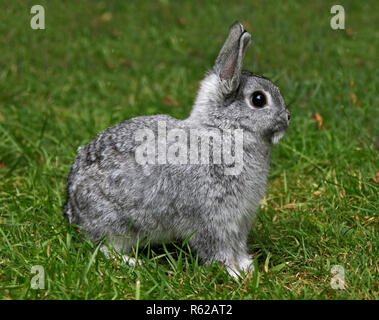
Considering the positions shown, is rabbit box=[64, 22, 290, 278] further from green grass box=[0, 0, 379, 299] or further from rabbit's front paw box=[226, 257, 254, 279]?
green grass box=[0, 0, 379, 299]

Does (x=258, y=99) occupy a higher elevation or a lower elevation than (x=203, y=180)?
higher

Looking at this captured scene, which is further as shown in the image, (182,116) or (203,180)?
(182,116)

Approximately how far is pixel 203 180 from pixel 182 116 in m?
2.59

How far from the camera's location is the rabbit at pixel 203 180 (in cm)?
440

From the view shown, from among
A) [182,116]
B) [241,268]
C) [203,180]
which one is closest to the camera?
[203,180]

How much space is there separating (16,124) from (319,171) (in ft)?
Result: 11.8

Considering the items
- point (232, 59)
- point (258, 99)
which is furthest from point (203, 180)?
point (232, 59)

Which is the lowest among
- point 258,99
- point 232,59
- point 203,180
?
point 203,180

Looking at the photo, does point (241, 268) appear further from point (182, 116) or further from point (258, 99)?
point (182, 116)

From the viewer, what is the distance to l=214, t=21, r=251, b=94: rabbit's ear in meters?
4.29

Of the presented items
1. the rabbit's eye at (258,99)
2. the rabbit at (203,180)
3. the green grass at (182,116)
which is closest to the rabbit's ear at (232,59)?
the rabbit at (203,180)

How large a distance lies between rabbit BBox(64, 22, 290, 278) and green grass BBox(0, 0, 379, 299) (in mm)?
217

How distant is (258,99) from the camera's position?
443cm

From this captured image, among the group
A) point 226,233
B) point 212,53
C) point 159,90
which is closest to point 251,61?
point 212,53
